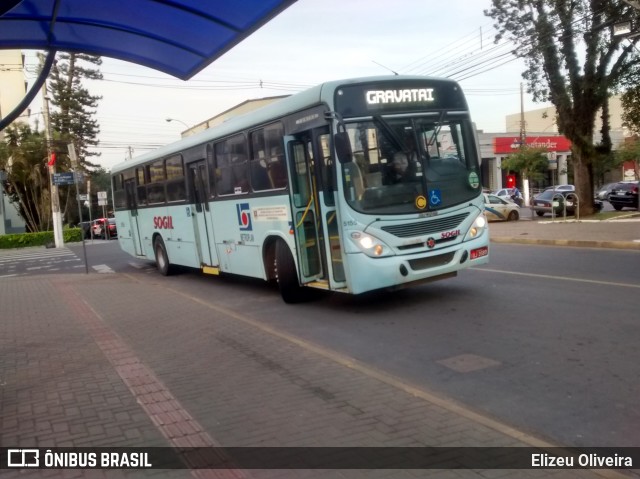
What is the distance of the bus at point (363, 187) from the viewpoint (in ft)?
28.5

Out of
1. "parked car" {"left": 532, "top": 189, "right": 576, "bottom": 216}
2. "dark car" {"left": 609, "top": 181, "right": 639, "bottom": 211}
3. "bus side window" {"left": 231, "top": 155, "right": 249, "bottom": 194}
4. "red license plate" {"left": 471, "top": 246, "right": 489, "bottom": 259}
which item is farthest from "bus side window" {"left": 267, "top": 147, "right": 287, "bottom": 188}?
"dark car" {"left": 609, "top": 181, "right": 639, "bottom": 211}

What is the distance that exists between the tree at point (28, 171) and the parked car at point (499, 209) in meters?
27.8

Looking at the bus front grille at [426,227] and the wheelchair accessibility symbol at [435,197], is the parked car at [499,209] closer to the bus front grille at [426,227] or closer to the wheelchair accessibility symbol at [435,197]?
the bus front grille at [426,227]

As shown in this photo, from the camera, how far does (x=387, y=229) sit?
28.7 ft

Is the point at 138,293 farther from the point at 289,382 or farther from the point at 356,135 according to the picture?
the point at 289,382

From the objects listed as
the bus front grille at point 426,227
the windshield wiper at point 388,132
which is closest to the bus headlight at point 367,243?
the bus front grille at point 426,227

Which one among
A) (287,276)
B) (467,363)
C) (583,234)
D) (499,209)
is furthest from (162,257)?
(499,209)

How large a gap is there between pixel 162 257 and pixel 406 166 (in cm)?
990

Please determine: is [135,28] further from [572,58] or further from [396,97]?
[572,58]

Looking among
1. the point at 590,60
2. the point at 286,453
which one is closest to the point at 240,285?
the point at 286,453

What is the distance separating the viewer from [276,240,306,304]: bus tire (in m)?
10.2

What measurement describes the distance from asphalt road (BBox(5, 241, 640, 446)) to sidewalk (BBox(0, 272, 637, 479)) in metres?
0.36

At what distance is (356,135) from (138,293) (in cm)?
705

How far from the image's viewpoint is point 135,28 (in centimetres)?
736
